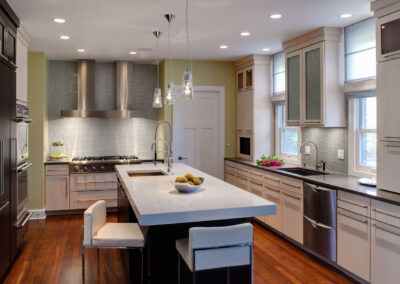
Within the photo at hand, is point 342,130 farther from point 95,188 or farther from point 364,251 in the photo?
point 95,188

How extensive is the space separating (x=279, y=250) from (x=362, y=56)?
2459 millimetres

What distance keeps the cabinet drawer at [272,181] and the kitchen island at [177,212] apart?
1410 mm

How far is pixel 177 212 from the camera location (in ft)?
8.11

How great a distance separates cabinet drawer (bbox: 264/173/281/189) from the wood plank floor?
0.70 m

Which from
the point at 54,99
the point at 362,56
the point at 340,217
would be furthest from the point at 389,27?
the point at 54,99

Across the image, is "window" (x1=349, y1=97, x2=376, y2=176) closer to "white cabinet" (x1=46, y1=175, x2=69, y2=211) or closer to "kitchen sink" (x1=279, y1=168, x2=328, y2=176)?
"kitchen sink" (x1=279, y1=168, x2=328, y2=176)

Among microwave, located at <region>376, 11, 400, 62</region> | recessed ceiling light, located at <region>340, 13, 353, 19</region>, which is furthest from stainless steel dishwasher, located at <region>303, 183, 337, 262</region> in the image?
recessed ceiling light, located at <region>340, 13, 353, 19</region>

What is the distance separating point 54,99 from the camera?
6664mm

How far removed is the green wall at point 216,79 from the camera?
652 cm

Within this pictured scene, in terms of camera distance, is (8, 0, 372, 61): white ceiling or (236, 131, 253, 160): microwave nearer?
(8, 0, 372, 61): white ceiling

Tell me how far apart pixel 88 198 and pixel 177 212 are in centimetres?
424

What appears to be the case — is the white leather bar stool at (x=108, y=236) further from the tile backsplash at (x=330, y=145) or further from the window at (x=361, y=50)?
→ the window at (x=361, y=50)

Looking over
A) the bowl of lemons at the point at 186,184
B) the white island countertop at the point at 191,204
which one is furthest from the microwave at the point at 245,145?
the bowl of lemons at the point at 186,184

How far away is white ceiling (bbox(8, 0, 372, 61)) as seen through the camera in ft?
12.0
